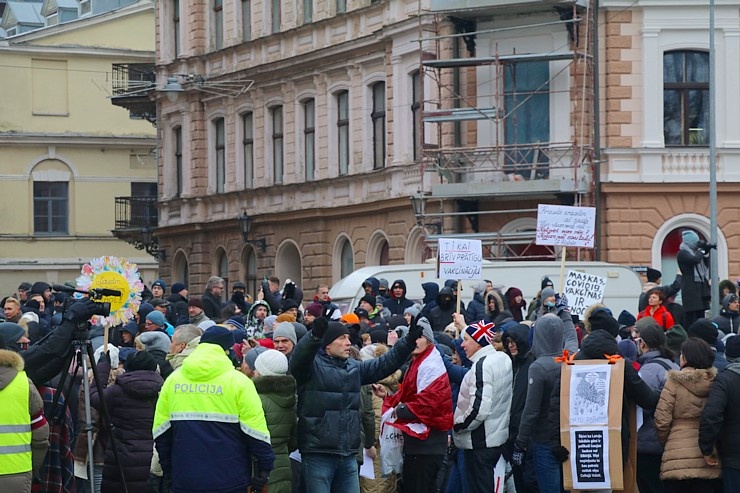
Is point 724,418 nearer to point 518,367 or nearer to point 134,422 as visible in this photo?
point 518,367

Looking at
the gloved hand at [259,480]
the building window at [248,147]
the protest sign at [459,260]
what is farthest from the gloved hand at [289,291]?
the building window at [248,147]

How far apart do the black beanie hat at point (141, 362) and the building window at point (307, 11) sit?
28191 millimetres

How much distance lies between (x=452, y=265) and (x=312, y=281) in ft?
61.9

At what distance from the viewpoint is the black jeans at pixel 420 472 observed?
14.2m

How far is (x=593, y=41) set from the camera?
3219 cm

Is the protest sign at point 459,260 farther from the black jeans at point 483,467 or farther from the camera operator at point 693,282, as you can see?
the black jeans at point 483,467

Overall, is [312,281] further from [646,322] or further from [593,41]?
[646,322]

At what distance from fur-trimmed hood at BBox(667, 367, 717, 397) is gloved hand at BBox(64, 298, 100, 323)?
439 cm

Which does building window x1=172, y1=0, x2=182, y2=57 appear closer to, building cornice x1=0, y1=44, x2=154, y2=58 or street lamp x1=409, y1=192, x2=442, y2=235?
building cornice x1=0, y1=44, x2=154, y2=58

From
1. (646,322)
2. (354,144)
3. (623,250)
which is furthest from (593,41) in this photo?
(646,322)

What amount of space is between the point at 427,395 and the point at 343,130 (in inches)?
1019

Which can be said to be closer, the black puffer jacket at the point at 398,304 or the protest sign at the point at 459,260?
the protest sign at the point at 459,260

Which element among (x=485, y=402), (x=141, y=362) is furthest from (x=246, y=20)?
(x=141, y=362)

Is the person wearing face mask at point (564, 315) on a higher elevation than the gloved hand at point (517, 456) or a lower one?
higher
